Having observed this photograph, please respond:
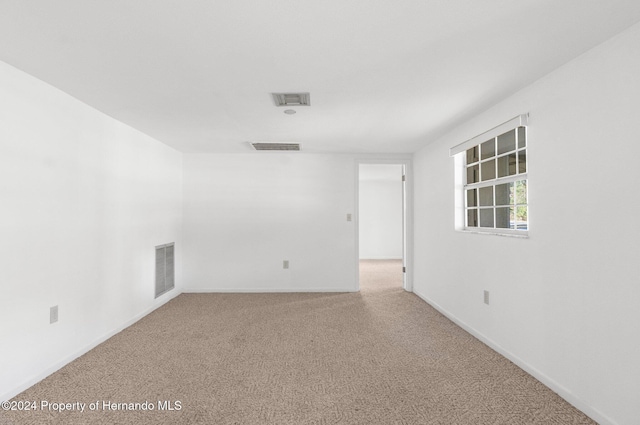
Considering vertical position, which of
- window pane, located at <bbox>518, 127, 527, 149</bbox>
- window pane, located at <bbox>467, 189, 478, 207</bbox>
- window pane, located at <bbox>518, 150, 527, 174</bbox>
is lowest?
window pane, located at <bbox>467, 189, 478, 207</bbox>

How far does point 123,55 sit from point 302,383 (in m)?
2.43

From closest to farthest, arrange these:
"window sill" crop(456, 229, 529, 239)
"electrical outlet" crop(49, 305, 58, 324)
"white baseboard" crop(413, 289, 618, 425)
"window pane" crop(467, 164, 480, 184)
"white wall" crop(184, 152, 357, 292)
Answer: "white baseboard" crop(413, 289, 618, 425)
"electrical outlet" crop(49, 305, 58, 324)
"window sill" crop(456, 229, 529, 239)
"window pane" crop(467, 164, 480, 184)
"white wall" crop(184, 152, 357, 292)

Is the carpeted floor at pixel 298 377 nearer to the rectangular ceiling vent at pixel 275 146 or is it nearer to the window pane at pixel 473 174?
the window pane at pixel 473 174

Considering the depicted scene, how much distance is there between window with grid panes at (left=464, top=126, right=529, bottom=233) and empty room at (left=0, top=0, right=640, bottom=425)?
0.02 meters

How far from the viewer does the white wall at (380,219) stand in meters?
8.82

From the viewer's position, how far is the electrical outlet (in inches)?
91.6

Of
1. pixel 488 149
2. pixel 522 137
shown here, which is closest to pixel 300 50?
pixel 522 137

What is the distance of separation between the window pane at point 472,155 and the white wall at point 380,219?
5.33 metres

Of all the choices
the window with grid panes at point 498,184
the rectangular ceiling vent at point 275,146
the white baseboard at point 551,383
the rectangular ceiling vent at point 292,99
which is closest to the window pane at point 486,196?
the window with grid panes at point 498,184

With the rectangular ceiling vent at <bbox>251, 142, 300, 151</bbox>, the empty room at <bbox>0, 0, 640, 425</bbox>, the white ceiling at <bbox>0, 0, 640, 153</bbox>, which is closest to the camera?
the white ceiling at <bbox>0, 0, 640, 153</bbox>

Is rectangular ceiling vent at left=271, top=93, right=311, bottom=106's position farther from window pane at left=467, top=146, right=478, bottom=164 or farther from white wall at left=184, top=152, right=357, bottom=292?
white wall at left=184, top=152, right=357, bottom=292

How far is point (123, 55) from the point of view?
187cm

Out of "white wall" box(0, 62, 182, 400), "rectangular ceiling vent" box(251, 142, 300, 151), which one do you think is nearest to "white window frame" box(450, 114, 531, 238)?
"rectangular ceiling vent" box(251, 142, 300, 151)

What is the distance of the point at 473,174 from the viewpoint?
3.39 metres
